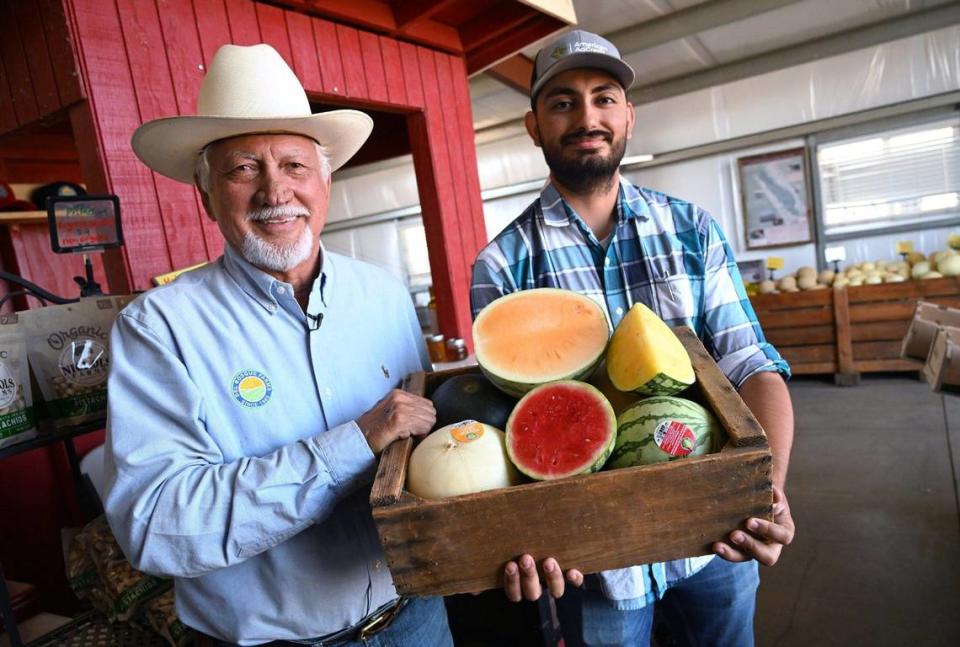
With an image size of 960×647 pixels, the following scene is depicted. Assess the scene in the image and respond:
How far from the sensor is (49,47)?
7.02 feet

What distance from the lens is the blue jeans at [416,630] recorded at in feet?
4.43

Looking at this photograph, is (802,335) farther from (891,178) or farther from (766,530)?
(766,530)

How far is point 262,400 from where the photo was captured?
1.26m

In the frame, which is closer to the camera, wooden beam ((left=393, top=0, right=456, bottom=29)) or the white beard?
the white beard

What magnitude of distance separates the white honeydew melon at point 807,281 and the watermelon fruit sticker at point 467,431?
6760mm

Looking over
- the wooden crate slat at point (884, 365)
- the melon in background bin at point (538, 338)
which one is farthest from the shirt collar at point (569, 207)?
the wooden crate slat at point (884, 365)

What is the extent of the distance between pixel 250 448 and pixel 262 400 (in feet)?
0.34

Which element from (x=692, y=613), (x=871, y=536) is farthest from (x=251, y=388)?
(x=871, y=536)

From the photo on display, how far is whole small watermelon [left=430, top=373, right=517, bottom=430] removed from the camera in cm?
112

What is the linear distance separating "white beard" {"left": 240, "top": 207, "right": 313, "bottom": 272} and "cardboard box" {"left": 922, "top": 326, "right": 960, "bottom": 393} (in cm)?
308

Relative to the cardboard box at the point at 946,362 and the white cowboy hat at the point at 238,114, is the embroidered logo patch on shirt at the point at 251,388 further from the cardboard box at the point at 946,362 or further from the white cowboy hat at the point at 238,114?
the cardboard box at the point at 946,362

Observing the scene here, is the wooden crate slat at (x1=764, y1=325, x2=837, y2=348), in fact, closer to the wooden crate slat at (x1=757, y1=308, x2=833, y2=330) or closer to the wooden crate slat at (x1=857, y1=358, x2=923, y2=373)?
the wooden crate slat at (x1=757, y1=308, x2=833, y2=330)

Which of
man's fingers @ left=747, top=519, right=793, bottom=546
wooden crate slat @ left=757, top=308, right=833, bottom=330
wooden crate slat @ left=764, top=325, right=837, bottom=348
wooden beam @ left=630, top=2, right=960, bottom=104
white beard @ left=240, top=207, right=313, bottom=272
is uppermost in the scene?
wooden beam @ left=630, top=2, right=960, bottom=104

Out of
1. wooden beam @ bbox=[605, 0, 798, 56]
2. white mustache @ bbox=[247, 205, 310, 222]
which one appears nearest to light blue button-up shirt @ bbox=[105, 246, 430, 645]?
white mustache @ bbox=[247, 205, 310, 222]
